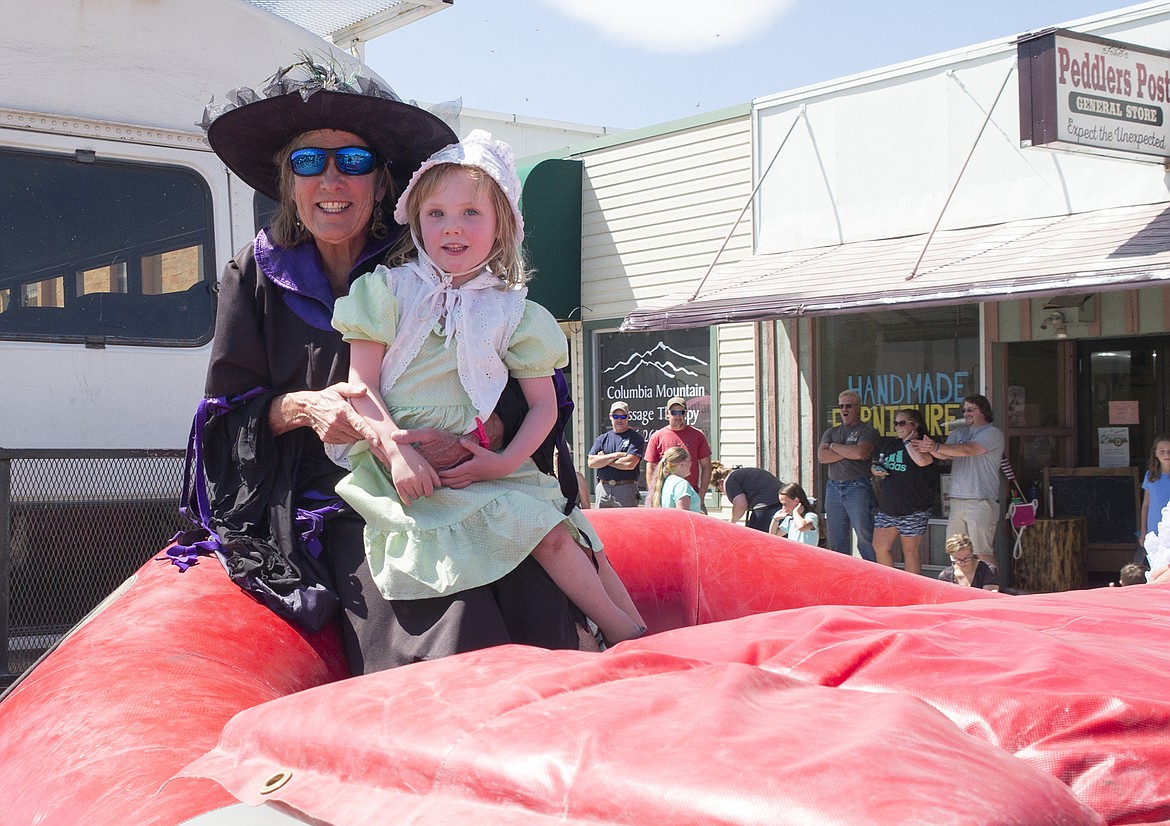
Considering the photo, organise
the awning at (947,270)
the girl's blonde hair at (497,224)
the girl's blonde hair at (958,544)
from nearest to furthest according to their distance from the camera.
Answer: the girl's blonde hair at (497,224), the awning at (947,270), the girl's blonde hair at (958,544)

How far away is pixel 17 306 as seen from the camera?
156 inches

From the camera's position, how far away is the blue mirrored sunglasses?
2.69 meters

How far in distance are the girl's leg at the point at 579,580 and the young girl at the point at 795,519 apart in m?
7.18

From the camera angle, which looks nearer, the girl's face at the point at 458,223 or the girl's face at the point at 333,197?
the girl's face at the point at 458,223

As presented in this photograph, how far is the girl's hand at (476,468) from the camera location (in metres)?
2.39

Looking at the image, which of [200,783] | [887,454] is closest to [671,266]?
[887,454]

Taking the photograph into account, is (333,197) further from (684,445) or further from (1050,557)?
(1050,557)

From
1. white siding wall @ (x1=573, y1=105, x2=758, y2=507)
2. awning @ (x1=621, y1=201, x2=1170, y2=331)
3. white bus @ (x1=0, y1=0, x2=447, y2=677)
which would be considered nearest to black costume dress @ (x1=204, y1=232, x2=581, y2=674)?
white bus @ (x1=0, y1=0, x2=447, y2=677)

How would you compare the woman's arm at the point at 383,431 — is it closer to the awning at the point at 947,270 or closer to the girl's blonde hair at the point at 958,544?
the awning at the point at 947,270

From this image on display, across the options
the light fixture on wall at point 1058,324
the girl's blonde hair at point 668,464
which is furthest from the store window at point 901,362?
the girl's blonde hair at point 668,464

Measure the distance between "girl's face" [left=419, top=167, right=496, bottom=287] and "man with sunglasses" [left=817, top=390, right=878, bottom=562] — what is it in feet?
27.1

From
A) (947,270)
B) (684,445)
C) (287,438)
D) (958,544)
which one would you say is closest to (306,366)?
(287,438)

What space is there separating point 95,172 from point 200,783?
3.18 metres

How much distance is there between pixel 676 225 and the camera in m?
13.2
